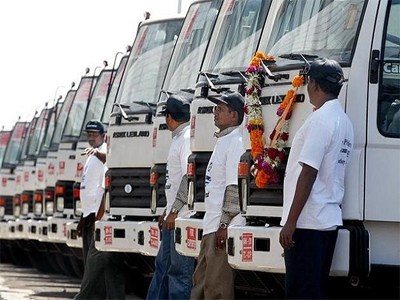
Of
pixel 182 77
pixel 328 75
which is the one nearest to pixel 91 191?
pixel 182 77

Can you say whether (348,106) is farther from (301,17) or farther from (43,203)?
(43,203)

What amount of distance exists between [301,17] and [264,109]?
76 centimetres

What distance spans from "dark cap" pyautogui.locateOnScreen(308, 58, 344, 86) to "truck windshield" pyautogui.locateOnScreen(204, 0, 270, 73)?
2433mm

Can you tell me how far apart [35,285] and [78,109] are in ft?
7.81

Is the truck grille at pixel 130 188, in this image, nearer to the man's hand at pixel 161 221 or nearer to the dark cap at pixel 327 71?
the man's hand at pixel 161 221

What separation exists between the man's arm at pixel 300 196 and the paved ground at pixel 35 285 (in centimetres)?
731

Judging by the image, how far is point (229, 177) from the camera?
11.4 metres

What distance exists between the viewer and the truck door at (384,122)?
32.5 ft

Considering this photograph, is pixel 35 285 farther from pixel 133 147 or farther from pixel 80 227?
pixel 133 147

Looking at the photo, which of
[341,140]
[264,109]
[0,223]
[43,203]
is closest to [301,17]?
[264,109]

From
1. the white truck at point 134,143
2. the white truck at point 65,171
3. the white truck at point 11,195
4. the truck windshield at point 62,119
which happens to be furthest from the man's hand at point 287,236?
the white truck at point 11,195

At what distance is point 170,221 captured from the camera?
42.1 ft

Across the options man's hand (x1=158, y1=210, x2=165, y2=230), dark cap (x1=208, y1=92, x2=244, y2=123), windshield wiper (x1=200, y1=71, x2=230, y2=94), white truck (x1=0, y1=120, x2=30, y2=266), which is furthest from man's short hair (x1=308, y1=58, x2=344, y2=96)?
white truck (x1=0, y1=120, x2=30, y2=266)

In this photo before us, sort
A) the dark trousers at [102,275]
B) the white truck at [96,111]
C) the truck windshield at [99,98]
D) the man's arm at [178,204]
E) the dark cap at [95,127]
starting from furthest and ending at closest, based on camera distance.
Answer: the truck windshield at [99,98]
the white truck at [96,111]
the dark cap at [95,127]
the dark trousers at [102,275]
the man's arm at [178,204]
